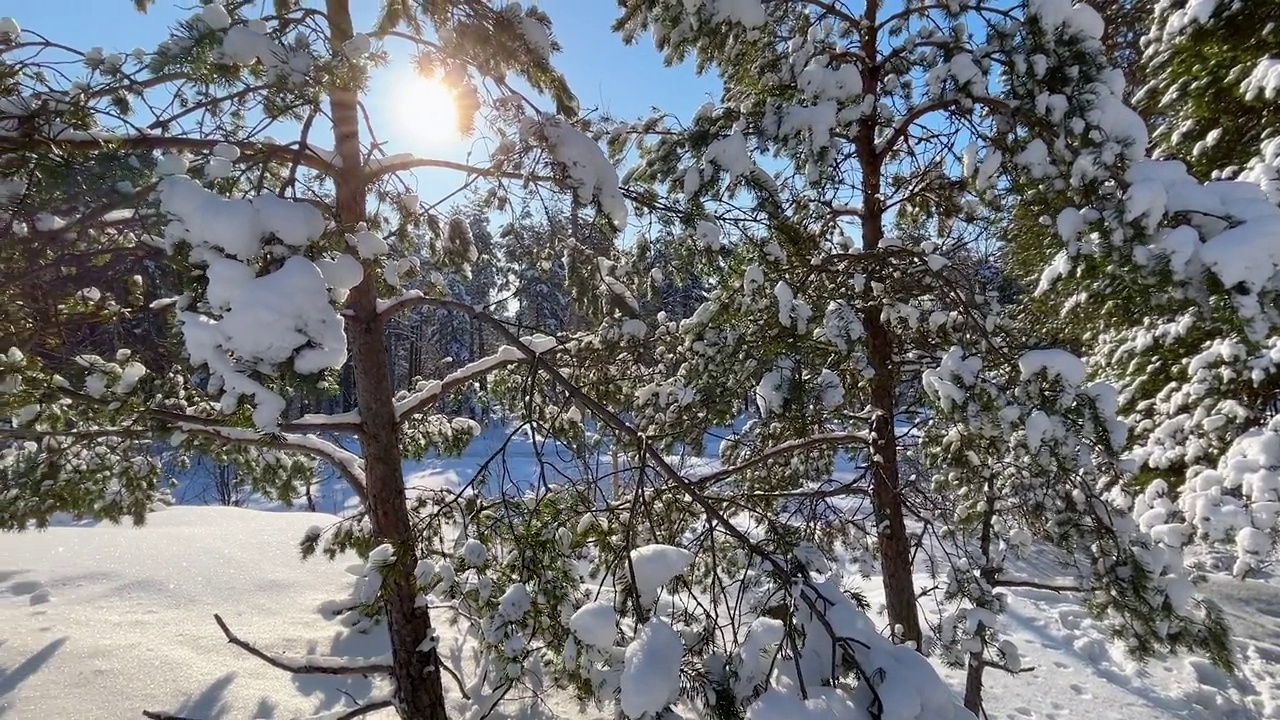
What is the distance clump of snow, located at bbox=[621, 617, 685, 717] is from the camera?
4.79 feet

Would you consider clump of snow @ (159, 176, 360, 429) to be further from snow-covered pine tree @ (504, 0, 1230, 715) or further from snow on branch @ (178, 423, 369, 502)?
snow on branch @ (178, 423, 369, 502)

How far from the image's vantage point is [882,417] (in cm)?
466

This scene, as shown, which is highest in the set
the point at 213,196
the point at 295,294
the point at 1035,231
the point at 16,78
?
the point at 16,78

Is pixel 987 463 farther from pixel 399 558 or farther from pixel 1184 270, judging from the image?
pixel 399 558

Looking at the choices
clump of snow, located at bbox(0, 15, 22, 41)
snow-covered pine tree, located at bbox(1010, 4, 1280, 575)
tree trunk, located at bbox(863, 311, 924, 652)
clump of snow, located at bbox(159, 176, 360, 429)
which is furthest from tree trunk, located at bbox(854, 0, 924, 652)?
clump of snow, located at bbox(0, 15, 22, 41)

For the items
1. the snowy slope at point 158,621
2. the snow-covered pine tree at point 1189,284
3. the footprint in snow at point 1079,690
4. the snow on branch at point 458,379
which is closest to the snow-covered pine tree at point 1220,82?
the snow-covered pine tree at point 1189,284

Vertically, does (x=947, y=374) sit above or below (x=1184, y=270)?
below

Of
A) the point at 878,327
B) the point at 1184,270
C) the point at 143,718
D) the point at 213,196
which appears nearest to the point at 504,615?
the point at 213,196

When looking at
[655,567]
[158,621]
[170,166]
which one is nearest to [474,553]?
[655,567]

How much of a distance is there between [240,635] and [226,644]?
366mm

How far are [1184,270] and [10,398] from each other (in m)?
5.34

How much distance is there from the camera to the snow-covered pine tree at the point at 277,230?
1556mm

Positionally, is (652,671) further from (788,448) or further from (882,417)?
(882,417)

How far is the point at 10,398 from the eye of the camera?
2.96 m
